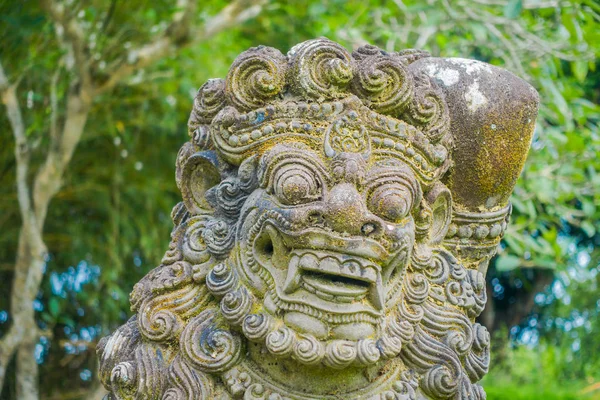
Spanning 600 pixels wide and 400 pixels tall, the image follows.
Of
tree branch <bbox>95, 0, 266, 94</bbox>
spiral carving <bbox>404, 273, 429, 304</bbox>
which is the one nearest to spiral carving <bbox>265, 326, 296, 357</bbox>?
spiral carving <bbox>404, 273, 429, 304</bbox>

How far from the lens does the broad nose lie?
2.36m

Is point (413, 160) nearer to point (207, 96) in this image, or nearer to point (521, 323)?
point (207, 96)

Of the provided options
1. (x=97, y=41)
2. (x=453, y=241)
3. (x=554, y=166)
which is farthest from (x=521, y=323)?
(x=453, y=241)

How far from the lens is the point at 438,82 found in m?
2.85

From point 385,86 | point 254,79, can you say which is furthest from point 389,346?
point 254,79

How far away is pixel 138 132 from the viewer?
23.1 feet

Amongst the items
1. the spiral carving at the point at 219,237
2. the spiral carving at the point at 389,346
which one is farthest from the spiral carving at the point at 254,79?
the spiral carving at the point at 389,346

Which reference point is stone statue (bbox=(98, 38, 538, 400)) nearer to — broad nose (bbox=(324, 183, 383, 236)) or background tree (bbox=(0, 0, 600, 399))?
broad nose (bbox=(324, 183, 383, 236))

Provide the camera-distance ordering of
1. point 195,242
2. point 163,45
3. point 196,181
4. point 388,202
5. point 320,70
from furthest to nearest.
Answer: point 163,45 < point 196,181 < point 195,242 < point 320,70 < point 388,202

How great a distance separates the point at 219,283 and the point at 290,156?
0.44 meters

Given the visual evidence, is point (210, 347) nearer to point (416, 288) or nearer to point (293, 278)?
point (293, 278)

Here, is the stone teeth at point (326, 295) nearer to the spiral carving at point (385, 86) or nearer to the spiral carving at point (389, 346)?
the spiral carving at point (389, 346)

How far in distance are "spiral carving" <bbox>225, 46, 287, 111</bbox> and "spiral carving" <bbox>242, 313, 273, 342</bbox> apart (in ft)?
2.13

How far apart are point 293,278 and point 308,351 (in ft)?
0.69
